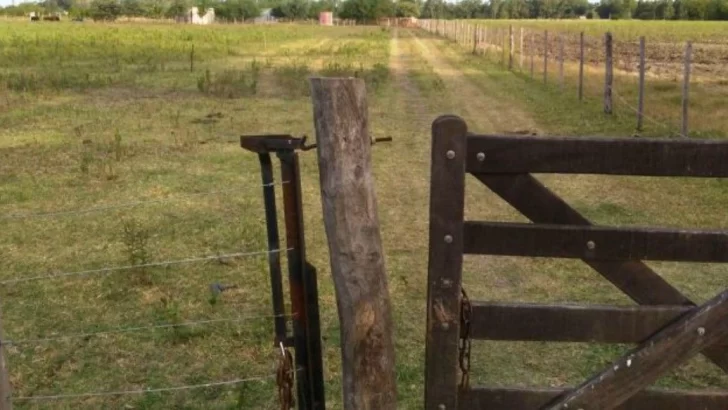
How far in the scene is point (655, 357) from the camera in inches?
116

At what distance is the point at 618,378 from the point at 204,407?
2.71m

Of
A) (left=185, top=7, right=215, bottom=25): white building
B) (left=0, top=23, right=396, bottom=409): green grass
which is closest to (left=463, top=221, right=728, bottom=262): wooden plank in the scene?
(left=0, top=23, right=396, bottom=409): green grass

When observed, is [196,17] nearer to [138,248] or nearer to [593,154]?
[138,248]

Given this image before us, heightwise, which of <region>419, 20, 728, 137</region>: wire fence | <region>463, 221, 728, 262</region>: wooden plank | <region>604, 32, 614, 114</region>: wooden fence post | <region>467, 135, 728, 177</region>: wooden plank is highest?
<region>467, 135, 728, 177</region>: wooden plank

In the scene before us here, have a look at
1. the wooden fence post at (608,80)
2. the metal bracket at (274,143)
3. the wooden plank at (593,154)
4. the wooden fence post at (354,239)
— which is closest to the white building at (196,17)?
the wooden fence post at (608,80)

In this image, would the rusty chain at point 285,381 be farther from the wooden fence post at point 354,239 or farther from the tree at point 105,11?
the tree at point 105,11

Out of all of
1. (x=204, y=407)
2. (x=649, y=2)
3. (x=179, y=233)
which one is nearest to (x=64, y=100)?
(x=179, y=233)

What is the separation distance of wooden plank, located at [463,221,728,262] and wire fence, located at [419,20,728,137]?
10.8 metres

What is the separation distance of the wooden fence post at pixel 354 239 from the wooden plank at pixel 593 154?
0.43m

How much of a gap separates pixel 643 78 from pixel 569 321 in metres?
13.1

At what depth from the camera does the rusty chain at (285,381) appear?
3.34 m

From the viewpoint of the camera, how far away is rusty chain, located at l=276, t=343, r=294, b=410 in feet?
11.0

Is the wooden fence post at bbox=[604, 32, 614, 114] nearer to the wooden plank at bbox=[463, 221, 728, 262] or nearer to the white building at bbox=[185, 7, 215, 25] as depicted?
the wooden plank at bbox=[463, 221, 728, 262]

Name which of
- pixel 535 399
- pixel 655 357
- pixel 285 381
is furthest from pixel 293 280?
pixel 655 357
